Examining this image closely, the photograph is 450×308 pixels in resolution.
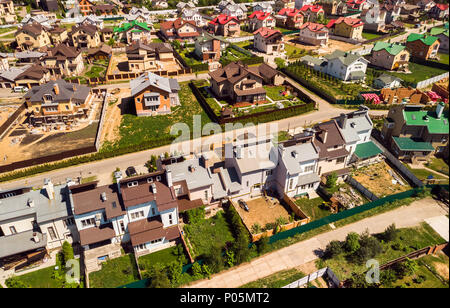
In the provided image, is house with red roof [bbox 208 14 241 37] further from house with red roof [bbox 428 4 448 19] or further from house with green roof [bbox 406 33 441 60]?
house with red roof [bbox 428 4 448 19]

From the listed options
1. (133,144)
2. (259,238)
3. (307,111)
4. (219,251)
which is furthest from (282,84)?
(219,251)

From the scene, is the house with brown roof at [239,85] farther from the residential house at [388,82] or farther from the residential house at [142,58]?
the residential house at [388,82]

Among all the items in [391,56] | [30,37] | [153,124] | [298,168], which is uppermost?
[30,37]

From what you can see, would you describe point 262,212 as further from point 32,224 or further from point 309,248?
point 32,224

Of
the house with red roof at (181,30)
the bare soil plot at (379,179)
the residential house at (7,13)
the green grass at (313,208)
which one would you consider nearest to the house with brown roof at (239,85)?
the bare soil plot at (379,179)

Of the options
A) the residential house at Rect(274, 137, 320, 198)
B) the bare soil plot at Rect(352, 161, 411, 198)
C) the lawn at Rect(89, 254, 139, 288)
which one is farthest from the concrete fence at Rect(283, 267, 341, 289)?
the bare soil plot at Rect(352, 161, 411, 198)


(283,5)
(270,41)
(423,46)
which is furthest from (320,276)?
(283,5)
